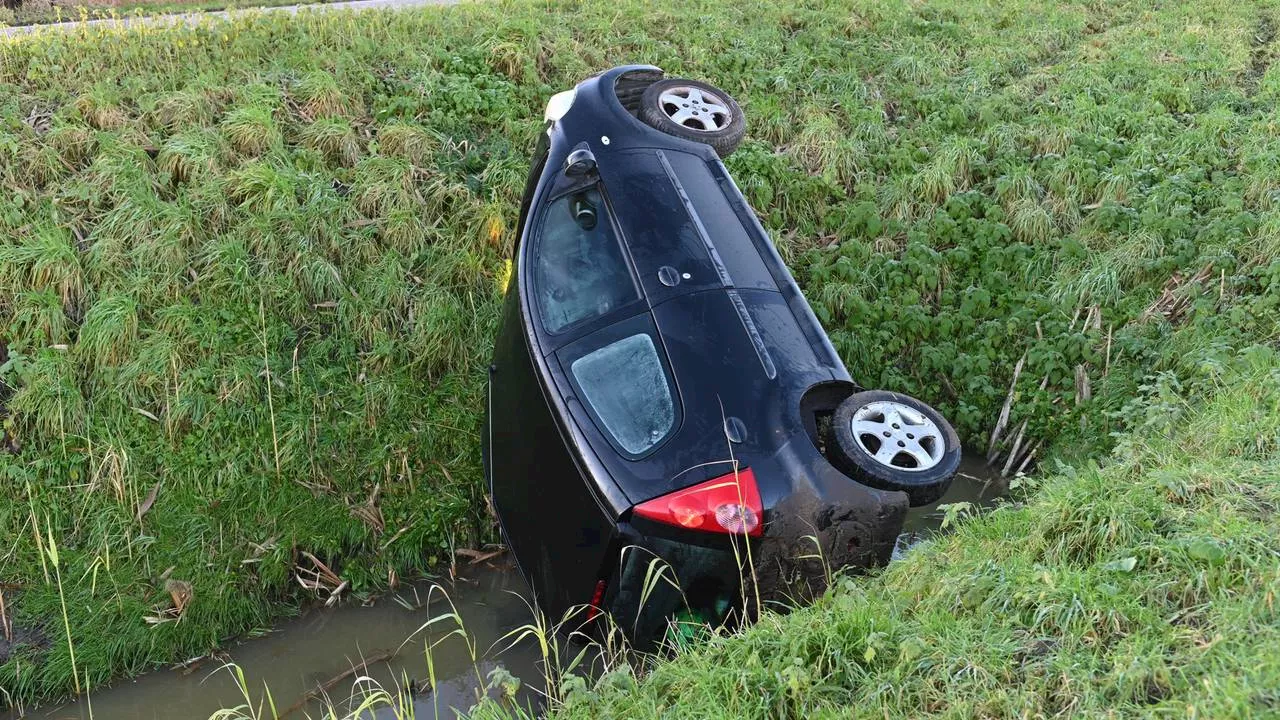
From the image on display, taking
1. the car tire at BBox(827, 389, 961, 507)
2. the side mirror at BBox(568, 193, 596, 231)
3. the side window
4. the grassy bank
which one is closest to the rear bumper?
the car tire at BBox(827, 389, 961, 507)

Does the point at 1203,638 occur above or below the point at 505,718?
above

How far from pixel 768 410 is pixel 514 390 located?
1421 mm

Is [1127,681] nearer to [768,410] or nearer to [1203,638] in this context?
[1203,638]

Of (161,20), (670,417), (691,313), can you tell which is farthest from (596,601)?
(161,20)

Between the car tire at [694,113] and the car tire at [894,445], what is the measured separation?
86.8 inches

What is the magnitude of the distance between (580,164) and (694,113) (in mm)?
1241

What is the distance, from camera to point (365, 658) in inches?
198

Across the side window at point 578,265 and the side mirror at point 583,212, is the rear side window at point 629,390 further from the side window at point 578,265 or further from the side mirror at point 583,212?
the side mirror at point 583,212

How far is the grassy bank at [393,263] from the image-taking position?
5434mm

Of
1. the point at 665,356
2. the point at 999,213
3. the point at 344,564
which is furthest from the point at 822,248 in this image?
the point at 344,564

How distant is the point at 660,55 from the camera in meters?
8.84

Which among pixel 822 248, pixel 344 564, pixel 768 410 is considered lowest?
pixel 344 564

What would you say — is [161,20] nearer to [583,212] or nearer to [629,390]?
[583,212]

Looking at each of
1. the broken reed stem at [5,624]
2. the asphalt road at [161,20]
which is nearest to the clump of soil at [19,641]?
the broken reed stem at [5,624]
